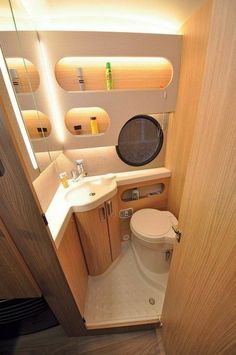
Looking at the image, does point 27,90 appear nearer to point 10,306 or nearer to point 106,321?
point 10,306

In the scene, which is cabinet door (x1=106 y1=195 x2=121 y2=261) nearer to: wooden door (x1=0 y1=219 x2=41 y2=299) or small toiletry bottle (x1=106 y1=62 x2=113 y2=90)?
wooden door (x1=0 y1=219 x2=41 y2=299)

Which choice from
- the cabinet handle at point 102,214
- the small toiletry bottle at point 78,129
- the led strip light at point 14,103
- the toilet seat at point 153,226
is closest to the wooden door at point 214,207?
the toilet seat at point 153,226

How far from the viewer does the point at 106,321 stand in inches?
45.9

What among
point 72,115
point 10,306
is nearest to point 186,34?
point 72,115

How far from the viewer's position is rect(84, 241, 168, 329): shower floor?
1.19 meters

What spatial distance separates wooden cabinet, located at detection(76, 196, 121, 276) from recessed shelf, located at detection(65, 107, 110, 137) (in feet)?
2.45

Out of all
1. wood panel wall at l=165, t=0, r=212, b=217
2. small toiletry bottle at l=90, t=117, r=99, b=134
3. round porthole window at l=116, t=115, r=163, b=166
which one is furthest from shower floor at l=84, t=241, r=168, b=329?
small toiletry bottle at l=90, t=117, r=99, b=134

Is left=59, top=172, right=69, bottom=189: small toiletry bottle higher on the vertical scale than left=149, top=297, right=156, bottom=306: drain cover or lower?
higher

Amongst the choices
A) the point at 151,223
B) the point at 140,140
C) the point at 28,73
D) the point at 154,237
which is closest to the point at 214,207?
the point at 154,237

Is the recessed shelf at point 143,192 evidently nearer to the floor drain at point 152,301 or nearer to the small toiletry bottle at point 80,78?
the floor drain at point 152,301

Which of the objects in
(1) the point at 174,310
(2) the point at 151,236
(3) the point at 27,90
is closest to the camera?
(1) the point at 174,310

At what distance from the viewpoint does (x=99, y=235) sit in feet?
4.39

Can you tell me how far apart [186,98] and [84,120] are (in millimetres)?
966

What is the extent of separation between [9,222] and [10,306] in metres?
0.74
